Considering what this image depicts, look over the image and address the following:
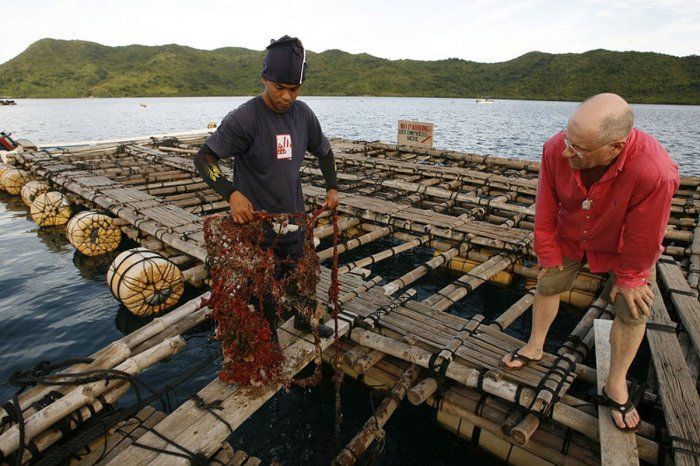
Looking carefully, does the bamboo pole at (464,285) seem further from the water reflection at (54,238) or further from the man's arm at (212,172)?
the water reflection at (54,238)

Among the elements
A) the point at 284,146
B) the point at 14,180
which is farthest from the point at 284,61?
the point at 14,180

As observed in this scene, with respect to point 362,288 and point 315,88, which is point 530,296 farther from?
point 315,88

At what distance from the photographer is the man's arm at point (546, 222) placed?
3.71m

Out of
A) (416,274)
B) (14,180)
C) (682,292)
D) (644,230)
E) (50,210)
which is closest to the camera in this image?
(644,230)

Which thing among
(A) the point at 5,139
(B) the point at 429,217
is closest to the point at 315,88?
(A) the point at 5,139

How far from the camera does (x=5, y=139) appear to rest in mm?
23250

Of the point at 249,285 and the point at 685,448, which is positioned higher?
the point at 249,285

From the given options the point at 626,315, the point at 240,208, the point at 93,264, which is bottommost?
the point at 93,264

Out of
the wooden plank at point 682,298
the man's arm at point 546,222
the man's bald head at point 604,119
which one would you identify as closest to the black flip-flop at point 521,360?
the man's arm at point 546,222

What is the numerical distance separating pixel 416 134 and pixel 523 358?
53.5 ft

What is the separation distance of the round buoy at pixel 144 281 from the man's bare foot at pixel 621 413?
7744 millimetres

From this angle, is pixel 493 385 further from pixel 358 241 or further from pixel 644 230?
pixel 358 241

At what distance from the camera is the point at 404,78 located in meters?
184

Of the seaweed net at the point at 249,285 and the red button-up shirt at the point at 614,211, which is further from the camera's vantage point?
the seaweed net at the point at 249,285
